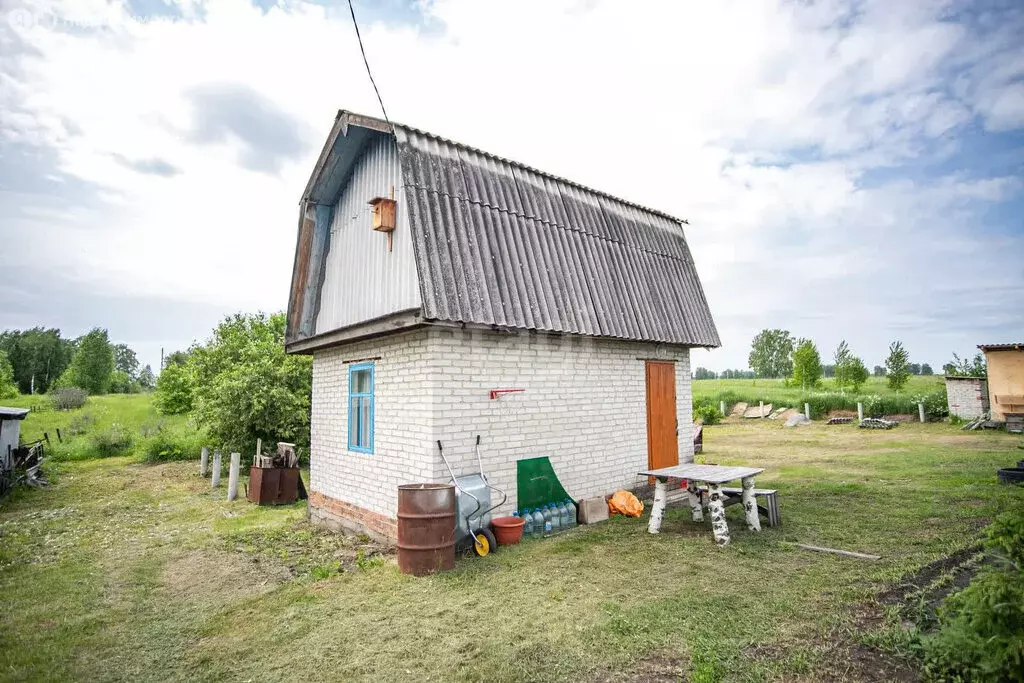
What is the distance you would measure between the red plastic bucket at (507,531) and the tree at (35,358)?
75.3 metres

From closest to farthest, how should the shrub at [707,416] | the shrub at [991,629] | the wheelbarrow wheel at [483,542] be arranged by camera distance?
1. the shrub at [991,629]
2. the wheelbarrow wheel at [483,542]
3. the shrub at [707,416]

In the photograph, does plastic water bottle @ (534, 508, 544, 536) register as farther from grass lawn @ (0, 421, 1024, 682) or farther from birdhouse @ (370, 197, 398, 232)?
birdhouse @ (370, 197, 398, 232)

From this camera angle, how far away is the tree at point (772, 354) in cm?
7300

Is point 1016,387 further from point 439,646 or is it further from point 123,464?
point 123,464

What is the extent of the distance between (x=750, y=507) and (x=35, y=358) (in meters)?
80.8

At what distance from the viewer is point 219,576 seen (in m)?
6.56

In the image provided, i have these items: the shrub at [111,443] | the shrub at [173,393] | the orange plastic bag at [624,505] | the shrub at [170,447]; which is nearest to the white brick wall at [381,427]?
the orange plastic bag at [624,505]

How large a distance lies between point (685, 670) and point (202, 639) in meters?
4.16

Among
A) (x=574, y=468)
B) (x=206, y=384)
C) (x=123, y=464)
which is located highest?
(x=206, y=384)

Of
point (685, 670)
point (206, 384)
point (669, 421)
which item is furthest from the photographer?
point (206, 384)

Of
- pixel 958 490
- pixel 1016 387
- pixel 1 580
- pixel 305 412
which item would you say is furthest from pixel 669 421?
pixel 1016 387

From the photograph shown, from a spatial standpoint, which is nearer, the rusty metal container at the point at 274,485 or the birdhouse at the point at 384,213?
the birdhouse at the point at 384,213

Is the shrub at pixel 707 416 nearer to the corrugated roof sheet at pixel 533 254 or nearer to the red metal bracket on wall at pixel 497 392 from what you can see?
the corrugated roof sheet at pixel 533 254

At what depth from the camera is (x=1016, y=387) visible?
21359 millimetres
